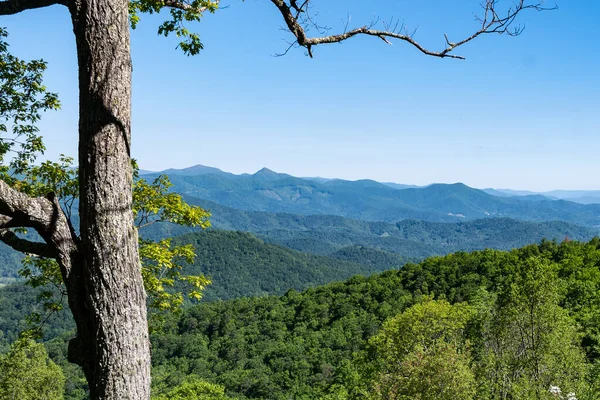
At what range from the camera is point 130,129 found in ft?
9.65

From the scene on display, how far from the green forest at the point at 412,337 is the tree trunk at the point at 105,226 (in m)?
4.19

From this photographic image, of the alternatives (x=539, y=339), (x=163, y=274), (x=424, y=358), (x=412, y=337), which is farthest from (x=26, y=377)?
(x=539, y=339)

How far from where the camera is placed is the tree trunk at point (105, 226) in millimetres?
2777

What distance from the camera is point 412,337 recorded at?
1866 centimetres

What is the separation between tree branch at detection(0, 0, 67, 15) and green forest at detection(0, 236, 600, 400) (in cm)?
491

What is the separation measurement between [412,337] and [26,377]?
61.6ft

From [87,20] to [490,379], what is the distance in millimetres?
18245

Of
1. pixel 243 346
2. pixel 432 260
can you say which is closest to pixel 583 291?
pixel 432 260

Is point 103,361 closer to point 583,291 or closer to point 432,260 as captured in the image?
point 583,291

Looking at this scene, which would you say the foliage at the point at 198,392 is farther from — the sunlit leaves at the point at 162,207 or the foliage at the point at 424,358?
the sunlit leaves at the point at 162,207

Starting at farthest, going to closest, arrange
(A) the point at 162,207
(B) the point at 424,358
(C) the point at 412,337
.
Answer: (C) the point at 412,337, (B) the point at 424,358, (A) the point at 162,207

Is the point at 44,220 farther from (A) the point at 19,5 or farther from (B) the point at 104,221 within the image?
(A) the point at 19,5

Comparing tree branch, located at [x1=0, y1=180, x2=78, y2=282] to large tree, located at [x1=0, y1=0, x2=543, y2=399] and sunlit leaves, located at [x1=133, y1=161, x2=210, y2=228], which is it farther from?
sunlit leaves, located at [x1=133, y1=161, x2=210, y2=228]

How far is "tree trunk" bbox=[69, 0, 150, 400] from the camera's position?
2.78 m
